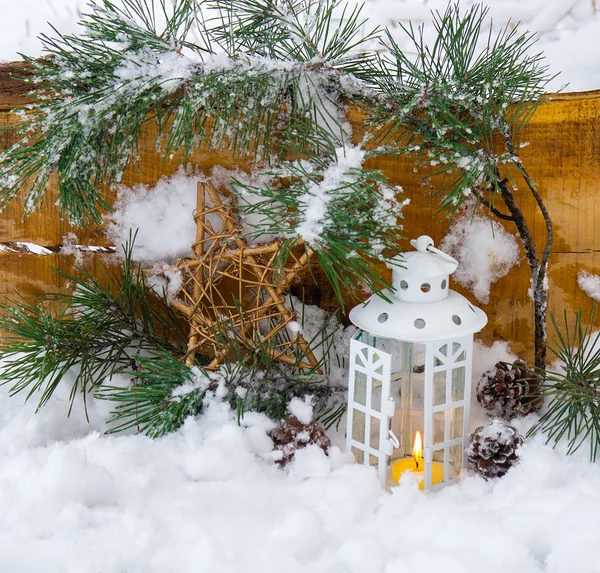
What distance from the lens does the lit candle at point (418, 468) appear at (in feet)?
2.43

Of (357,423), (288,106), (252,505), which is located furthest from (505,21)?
(252,505)

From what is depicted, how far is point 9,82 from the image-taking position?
899mm

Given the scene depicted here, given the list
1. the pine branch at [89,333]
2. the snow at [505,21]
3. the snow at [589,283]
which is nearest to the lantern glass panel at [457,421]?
the snow at [589,283]

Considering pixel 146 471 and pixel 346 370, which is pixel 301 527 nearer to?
pixel 146 471

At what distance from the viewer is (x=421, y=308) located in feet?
2.33

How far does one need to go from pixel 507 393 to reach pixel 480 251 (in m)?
0.20

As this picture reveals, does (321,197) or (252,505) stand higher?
(321,197)

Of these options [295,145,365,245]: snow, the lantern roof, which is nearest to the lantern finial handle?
the lantern roof

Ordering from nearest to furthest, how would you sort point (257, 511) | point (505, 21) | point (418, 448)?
point (257, 511), point (418, 448), point (505, 21)

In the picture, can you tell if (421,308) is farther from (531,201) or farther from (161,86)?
(161,86)

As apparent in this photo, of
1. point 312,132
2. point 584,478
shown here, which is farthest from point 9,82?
point 584,478

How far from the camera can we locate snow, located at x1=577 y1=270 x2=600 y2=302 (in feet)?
2.86

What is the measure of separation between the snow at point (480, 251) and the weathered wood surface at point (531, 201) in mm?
13

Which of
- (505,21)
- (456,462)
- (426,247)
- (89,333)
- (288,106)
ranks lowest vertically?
(456,462)
